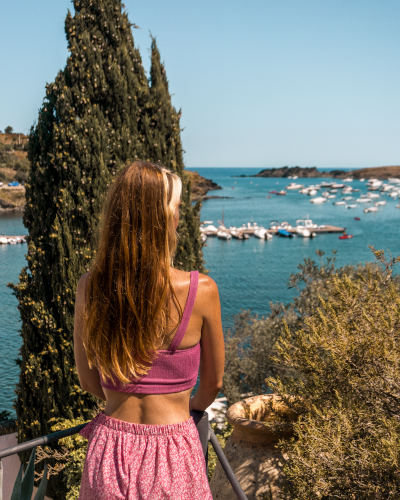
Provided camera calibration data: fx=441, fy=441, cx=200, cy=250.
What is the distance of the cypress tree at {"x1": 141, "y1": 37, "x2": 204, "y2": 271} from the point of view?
17.3 feet

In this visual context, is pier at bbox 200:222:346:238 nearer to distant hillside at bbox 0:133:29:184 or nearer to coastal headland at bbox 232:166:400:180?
distant hillside at bbox 0:133:29:184

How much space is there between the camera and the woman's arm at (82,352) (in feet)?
4.94

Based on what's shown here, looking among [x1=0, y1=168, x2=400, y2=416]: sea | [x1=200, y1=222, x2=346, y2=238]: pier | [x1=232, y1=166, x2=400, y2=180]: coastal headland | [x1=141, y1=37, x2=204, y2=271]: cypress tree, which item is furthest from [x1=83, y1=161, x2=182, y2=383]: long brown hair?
[x1=232, y1=166, x2=400, y2=180]: coastal headland

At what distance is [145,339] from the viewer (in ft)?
4.54

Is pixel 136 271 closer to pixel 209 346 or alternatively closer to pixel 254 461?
pixel 209 346

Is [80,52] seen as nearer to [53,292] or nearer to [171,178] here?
[53,292]

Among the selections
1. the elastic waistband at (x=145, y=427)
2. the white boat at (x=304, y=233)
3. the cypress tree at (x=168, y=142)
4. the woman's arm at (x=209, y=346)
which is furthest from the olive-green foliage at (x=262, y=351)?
the white boat at (x=304, y=233)

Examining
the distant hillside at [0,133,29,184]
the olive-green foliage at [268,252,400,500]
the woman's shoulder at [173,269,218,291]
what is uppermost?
the distant hillside at [0,133,29,184]

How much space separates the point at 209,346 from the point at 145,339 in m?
0.23

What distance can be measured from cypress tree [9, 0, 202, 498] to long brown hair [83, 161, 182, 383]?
3.23 metres

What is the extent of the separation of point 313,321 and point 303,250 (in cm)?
4483

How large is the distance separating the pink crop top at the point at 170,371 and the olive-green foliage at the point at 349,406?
1.25m

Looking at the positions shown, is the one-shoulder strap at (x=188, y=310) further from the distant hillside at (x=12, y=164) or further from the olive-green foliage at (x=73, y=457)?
the distant hillside at (x=12, y=164)

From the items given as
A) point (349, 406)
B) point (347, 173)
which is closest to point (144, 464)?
point (349, 406)
